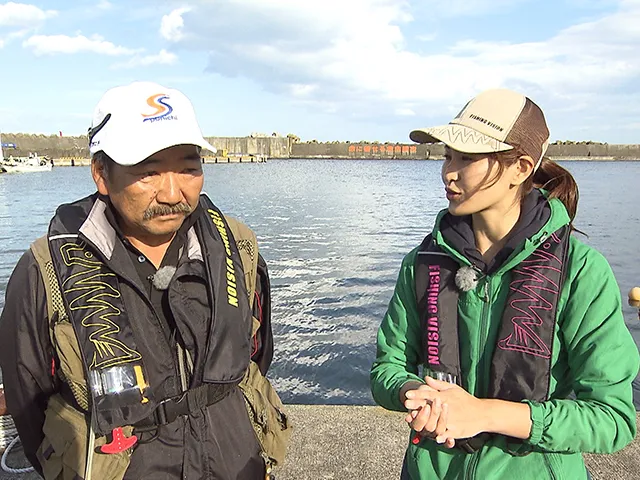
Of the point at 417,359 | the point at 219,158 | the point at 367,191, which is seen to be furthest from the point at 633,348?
the point at 219,158

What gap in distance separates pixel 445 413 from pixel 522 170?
0.97 metres

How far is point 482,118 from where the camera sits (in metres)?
1.89

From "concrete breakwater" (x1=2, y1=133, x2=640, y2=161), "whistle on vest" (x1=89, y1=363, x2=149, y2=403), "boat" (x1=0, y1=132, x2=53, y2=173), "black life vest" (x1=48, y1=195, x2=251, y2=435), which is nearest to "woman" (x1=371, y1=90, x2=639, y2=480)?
"black life vest" (x1=48, y1=195, x2=251, y2=435)

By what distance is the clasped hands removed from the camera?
1.61 metres

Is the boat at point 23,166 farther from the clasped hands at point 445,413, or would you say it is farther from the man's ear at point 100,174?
the clasped hands at point 445,413

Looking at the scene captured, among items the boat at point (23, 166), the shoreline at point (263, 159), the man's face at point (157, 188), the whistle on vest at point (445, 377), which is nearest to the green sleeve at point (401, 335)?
the whistle on vest at point (445, 377)

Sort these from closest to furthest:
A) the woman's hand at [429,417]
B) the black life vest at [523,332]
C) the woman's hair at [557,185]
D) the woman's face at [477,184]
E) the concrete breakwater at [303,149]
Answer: the woman's hand at [429,417]
the black life vest at [523,332]
the woman's face at [477,184]
the woman's hair at [557,185]
the concrete breakwater at [303,149]

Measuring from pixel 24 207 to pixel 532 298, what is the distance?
31.3 metres

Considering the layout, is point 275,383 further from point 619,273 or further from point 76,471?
point 619,273

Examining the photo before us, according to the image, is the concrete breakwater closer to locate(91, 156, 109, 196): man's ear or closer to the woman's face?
locate(91, 156, 109, 196): man's ear

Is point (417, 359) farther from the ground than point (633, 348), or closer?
closer

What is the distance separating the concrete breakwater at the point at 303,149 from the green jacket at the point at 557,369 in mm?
96727

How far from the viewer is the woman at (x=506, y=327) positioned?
1663 mm

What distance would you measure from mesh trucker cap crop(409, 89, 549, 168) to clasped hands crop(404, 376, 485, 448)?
88cm
